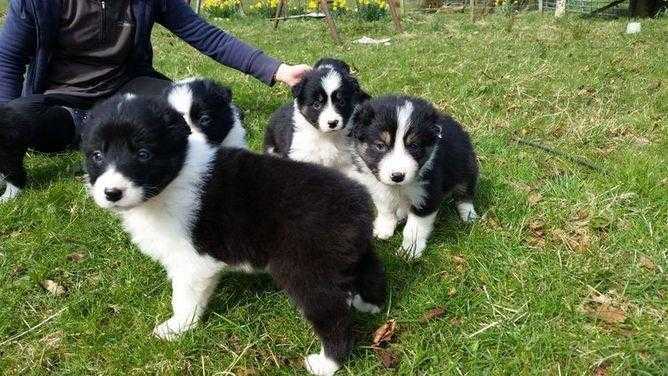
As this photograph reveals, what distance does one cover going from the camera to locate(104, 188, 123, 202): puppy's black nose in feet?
8.47

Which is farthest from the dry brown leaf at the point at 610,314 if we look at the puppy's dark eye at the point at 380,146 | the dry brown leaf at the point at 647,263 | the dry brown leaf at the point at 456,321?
the puppy's dark eye at the point at 380,146

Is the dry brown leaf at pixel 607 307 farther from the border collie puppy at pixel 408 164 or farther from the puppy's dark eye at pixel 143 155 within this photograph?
the puppy's dark eye at pixel 143 155

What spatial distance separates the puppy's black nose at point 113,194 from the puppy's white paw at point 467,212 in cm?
245

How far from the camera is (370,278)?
9.78ft

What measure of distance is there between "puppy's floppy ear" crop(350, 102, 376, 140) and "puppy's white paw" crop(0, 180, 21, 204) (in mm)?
2836

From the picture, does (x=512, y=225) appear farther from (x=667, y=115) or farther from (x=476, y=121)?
(x=667, y=115)

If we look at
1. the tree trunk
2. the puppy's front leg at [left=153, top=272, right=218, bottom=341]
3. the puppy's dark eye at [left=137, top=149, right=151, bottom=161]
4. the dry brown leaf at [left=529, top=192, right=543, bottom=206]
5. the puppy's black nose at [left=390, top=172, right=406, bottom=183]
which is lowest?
the tree trunk

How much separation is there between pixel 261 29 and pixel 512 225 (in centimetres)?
1247

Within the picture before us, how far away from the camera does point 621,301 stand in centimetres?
311

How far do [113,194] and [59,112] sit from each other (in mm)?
3022

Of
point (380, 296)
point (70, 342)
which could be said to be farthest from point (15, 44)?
point (380, 296)

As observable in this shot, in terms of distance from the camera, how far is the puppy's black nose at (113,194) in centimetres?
258

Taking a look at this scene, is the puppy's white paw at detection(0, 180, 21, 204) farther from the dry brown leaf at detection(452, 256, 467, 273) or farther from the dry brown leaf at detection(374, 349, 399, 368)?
the dry brown leaf at detection(452, 256, 467, 273)

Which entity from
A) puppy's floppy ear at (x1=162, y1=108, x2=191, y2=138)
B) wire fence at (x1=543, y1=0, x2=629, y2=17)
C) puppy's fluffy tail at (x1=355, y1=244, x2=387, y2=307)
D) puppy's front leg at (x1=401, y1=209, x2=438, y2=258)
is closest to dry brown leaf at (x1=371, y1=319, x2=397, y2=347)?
puppy's fluffy tail at (x1=355, y1=244, x2=387, y2=307)
